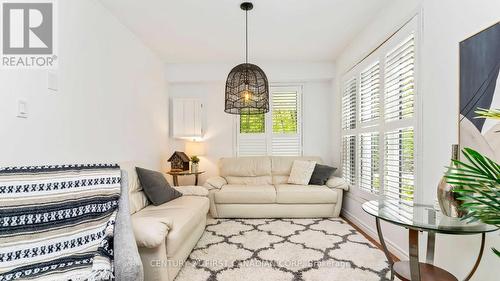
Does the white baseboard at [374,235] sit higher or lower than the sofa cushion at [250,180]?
lower

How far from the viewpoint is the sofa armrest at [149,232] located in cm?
178

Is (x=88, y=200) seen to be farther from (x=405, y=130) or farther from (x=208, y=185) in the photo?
(x=405, y=130)

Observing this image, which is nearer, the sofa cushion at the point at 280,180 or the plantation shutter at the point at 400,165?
the plantation shutter at the point at 400,165

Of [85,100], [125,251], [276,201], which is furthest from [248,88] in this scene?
[125,251]

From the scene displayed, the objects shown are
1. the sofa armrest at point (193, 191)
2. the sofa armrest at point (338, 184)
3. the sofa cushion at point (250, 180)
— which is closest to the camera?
the sofa armrest at point (193, 191)

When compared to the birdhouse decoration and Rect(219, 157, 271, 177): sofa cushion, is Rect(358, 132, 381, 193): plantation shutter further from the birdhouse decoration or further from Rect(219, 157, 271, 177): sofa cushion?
the birdhouse decoration

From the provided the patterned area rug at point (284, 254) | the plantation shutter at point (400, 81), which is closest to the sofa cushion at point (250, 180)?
the patterned area rug at point (284, 254)

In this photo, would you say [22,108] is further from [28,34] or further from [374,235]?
[374,235]

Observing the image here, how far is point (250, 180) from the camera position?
4406 millimetres

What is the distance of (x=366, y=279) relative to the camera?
6.91ft

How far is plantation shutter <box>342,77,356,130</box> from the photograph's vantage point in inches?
147

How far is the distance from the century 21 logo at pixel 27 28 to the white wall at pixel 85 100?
0.31 ft

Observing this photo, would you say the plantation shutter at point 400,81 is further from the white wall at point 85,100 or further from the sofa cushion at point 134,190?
the white wall at point 85,100

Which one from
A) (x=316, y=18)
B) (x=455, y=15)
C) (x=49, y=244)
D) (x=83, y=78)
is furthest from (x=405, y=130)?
(x=83, y=78)
